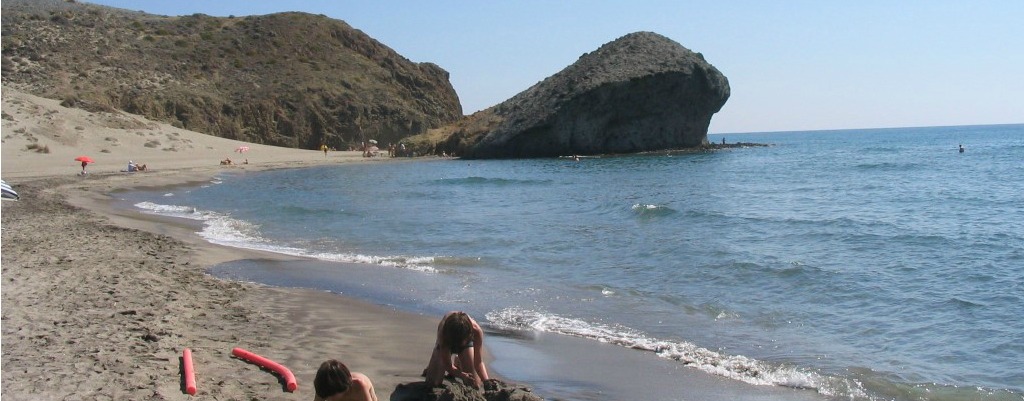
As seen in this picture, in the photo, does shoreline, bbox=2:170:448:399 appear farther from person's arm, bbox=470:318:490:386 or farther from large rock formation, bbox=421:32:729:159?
large rock formation, bbox=421:32:729:159

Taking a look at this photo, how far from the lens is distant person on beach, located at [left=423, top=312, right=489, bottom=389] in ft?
18.6

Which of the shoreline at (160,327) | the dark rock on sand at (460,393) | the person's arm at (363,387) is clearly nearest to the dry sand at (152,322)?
the shoreline at (160,327)

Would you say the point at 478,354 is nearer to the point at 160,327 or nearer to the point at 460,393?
the point at 460,393

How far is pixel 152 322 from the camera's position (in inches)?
314

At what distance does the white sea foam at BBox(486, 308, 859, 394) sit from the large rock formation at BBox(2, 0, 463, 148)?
→ 46.8 metres

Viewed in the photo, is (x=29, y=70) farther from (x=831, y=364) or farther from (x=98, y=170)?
(x=831, y=364)

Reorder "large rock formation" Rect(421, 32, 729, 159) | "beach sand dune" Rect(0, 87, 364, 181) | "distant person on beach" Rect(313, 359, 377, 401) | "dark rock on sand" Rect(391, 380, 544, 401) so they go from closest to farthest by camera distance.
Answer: "distant person on beach" Rect(313, 359, 377, 401)
"dark rock on sand" Rect(391, 380, 544, 401)
"beach sand dune" Rect(0, 87, 364, 181)
"large rock formation" Rect(421, 32, 729, 159)

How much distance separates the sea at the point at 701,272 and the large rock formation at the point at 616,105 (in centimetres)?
3025

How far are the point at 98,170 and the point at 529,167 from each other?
23.2 meters

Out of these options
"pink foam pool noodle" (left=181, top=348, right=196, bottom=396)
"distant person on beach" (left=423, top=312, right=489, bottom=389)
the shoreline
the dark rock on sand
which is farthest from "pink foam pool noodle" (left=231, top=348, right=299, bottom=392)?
"distant person on beach" (left=423, top=312, right=489, bottom=389)

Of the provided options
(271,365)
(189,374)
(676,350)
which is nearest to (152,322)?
(271,365)

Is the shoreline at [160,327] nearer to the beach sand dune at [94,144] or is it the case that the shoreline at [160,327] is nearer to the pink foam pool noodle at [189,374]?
the pink foam pool noodle at [189,374]

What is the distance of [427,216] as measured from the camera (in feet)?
75.4

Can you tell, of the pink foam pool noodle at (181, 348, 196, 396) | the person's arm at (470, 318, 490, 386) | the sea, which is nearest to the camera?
the person's arm at (470, 318, 490, 386)
